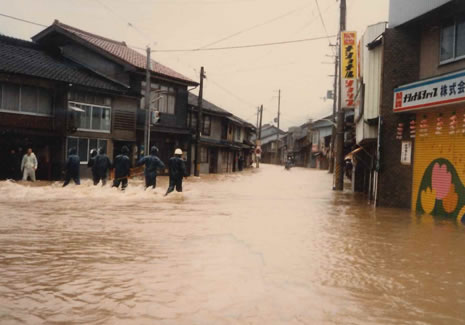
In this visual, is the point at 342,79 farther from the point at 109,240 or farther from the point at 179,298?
the point at 179,298

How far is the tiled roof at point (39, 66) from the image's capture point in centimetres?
2390

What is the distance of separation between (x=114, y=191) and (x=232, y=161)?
3308cm

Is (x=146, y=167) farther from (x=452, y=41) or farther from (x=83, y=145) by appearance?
(x=83, y=145)

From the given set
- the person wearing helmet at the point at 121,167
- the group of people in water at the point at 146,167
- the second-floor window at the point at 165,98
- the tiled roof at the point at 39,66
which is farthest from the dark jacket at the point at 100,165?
the second-floor window at the point at 165,98

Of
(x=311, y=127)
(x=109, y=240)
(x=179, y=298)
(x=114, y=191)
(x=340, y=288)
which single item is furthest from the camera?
(x=311, y=127)

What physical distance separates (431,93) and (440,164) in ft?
7.90

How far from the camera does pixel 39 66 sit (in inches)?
1001

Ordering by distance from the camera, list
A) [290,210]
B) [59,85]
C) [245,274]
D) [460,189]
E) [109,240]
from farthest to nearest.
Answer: [59,85] → [290,210] → [460,189] → [109,240] → [245,274]

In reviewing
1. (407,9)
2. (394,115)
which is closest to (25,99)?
(394,115)

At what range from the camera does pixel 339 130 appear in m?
23.7

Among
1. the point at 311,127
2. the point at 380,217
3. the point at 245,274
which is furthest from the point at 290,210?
the point at 311,127

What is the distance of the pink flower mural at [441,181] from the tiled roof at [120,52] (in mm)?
Answer: 21873

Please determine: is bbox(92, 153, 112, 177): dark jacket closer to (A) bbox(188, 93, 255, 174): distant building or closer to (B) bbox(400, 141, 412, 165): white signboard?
(B) bbox(400, 141, 412, 165): white signboard

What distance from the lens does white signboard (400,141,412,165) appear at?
15.4m
